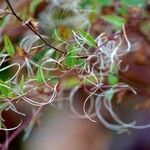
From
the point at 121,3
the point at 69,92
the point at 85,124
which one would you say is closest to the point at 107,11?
the point at 121,3

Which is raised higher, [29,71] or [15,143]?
[29,71]

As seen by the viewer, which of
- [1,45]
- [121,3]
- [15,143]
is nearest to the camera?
[1,45]

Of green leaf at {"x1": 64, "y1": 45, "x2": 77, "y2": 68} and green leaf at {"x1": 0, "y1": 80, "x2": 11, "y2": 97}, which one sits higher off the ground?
green leaf at {"x1": 0, "y1": 80, "x2": 11, "y2": 97}

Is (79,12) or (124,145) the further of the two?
(124,145)

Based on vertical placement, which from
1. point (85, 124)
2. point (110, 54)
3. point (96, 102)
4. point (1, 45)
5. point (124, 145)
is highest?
point (1, 45)

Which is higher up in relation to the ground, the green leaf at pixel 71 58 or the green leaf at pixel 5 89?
the green leaf at pixel 5 89

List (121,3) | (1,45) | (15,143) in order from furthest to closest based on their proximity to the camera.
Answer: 1. (15,143)
2. (121,3)
3. (1,45)

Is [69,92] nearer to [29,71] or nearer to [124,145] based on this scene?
[29,71]

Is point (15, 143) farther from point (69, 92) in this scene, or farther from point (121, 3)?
point (121, 3)
